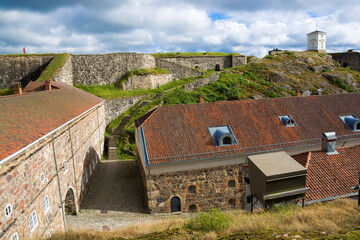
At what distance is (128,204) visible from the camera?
56.7 ft

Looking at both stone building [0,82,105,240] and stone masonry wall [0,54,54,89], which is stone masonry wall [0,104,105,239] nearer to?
stone building [0,82,105,240]

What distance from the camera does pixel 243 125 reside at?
59.3ft

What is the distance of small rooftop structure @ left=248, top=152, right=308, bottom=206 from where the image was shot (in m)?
11.5

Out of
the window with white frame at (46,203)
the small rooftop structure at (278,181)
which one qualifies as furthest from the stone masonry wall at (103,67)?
the small rooftop structure at (278,181)

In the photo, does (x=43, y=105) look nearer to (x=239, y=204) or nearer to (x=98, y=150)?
(x=98, y=150)

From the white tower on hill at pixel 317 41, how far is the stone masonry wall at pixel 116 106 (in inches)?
1873

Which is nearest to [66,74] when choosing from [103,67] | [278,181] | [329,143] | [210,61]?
[103,67]

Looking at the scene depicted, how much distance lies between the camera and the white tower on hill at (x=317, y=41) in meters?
58.4

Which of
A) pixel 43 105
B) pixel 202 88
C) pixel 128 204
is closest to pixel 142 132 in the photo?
pixel 128 204

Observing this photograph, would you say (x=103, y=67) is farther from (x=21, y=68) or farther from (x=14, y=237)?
(x=14, y=237)

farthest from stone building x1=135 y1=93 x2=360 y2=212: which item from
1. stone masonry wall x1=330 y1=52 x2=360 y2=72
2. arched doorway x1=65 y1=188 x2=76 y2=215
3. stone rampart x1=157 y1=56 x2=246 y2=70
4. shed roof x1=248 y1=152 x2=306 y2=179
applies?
stone masonry wall x1=330 y1=52 x2=360 y2=72

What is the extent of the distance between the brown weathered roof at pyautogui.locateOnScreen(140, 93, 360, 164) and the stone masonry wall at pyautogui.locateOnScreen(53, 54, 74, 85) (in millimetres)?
17613

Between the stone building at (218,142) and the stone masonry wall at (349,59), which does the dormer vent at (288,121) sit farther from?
the stone masonry wall at (349,59)

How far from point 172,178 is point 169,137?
2668mm
